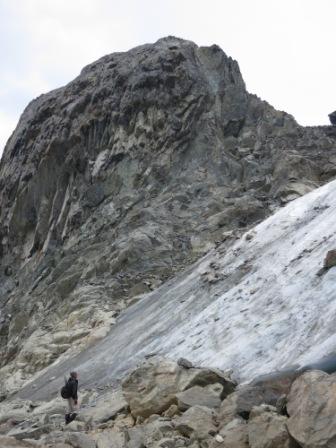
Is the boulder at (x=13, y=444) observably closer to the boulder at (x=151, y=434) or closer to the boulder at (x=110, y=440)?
the boulder at (x=110, y=440)

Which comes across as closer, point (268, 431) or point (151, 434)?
point (268, 431)

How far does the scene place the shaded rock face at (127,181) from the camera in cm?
3177

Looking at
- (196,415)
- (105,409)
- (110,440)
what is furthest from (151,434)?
(105,409)

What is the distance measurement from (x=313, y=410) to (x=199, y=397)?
139 inches

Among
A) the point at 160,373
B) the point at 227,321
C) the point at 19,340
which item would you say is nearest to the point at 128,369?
the point at 227,321

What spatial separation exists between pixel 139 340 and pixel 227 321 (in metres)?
4.91

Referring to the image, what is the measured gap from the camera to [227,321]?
54.2ft

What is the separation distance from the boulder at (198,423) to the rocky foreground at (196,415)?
0.02 metres

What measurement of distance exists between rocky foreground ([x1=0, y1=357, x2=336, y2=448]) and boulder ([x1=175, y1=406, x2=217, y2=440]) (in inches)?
0.6

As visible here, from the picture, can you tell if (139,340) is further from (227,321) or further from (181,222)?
(181,222)

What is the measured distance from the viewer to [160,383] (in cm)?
1289

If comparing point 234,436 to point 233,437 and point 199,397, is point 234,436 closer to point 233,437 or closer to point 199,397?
point 233,437

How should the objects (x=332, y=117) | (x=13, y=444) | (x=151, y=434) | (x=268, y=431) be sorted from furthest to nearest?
(x=332, y=117) < (x=13, y=444) < (x=151, y=434) < (x=268, y=431)

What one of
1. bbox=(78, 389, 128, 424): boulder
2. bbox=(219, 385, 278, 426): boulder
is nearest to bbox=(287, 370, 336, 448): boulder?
bbox=(219, 385, 278, 426): boulder
